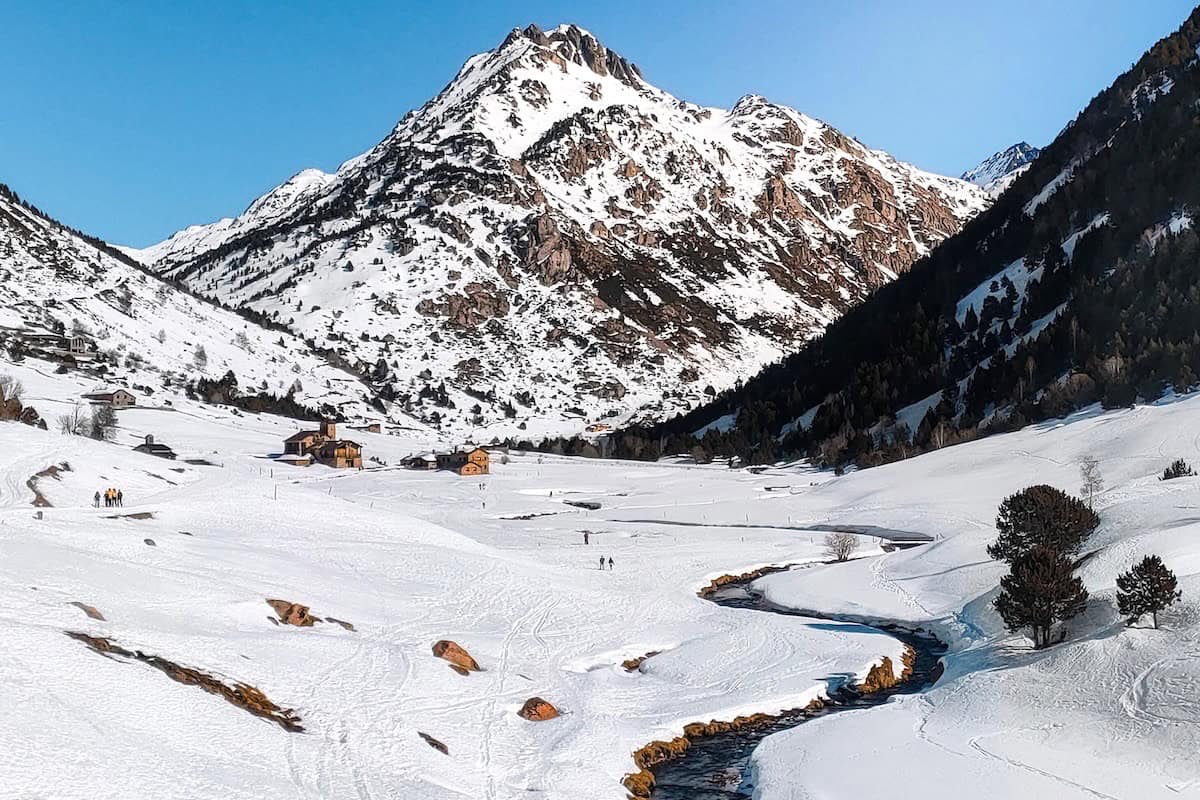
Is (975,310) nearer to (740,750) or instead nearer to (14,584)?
(740,750)

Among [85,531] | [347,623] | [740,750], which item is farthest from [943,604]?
[85,531]

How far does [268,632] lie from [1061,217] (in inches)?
6014

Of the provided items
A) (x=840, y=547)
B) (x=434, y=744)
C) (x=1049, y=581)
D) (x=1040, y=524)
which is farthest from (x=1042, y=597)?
(x=840, y=547)

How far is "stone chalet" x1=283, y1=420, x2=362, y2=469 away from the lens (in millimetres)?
127625

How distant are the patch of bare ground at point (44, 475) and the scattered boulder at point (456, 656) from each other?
3040 cm

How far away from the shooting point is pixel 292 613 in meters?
30.5

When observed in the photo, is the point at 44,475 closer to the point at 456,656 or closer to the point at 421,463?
the point at 456,656

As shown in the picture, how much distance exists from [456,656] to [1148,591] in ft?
79.8

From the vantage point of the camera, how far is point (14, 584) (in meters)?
25.2

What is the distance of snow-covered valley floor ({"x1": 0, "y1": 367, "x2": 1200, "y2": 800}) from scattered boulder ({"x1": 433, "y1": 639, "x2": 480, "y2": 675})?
28.1 inches

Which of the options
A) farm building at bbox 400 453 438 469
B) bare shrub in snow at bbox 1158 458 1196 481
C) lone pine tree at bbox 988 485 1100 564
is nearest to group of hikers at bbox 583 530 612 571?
lone pine tree at bbox 988 485 1100 564

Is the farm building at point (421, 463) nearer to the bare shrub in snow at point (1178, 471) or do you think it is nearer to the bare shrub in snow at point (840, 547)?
the bare shrub in snow at point (840, 547)

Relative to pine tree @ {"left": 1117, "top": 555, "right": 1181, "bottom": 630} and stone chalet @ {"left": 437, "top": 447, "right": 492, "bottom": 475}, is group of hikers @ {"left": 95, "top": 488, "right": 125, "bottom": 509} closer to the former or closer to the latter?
pine tree @ {"left": 1117, "top": 555, "right": 1181, "bottom": 630}

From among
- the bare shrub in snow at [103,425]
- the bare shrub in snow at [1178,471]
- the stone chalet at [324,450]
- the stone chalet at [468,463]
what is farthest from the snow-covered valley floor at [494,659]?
the stone chalet at [324,450]
